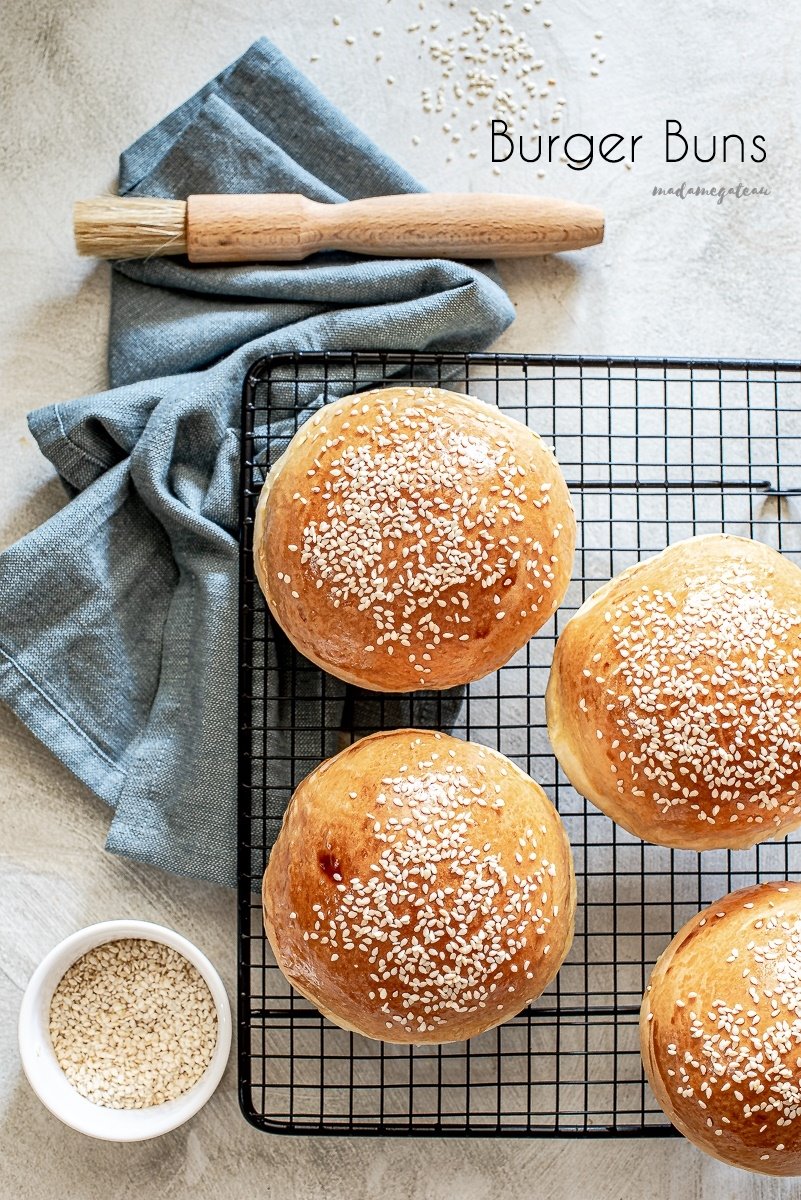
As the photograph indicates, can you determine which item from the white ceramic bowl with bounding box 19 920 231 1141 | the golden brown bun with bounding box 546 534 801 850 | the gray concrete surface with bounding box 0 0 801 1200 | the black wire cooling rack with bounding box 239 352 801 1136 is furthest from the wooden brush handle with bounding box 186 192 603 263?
the white ceramic bowl with bounding box 19 920 231 1141

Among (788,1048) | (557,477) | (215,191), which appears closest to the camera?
(788,1048)

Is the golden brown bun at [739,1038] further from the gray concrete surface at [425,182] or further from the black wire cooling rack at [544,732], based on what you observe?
the gray concrete surface at [425,182]

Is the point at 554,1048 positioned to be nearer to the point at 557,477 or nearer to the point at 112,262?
the point at 557,477

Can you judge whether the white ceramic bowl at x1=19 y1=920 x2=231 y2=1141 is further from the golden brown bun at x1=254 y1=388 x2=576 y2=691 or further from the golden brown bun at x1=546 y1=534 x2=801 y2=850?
the golden brown bun at x1=546 y1=534 x2=801 y2=850

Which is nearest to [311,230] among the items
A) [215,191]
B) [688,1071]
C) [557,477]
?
[215,191]

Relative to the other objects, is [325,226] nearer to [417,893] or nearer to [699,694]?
[699,694]

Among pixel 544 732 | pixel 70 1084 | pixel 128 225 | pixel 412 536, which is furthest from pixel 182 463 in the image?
pixel 70 1084

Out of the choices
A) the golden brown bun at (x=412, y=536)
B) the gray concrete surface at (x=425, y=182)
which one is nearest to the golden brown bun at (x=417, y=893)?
the golden brown bun at (x=412, y=536)
